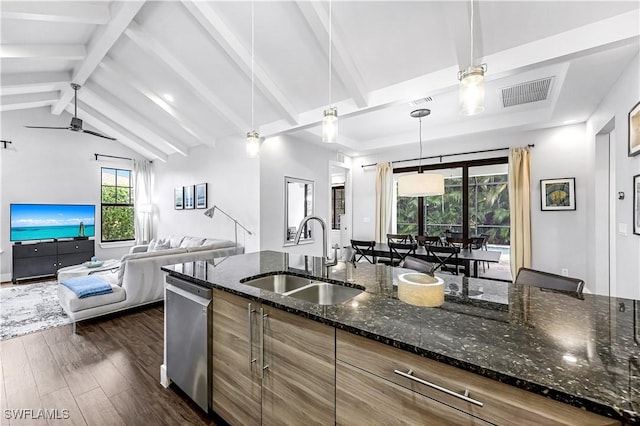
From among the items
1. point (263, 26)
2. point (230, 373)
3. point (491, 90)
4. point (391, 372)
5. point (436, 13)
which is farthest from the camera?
point (491, 90)

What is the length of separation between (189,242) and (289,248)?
6.54 feet

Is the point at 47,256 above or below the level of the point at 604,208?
below

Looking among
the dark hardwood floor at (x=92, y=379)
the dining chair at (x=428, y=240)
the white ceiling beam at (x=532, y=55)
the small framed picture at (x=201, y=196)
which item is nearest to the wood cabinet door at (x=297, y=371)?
the dark hardwood floor at (x=92, y=379)

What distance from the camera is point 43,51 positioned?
368 cm

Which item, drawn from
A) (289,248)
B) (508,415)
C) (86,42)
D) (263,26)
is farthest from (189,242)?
(508,415)

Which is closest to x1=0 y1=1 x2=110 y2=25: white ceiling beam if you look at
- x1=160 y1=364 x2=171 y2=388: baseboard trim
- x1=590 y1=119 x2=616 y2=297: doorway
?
x1=160 y1=364 x2=171 y2=388: baseboard trim

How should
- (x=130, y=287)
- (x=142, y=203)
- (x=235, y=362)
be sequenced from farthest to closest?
1. (x=142, y=203)
2. (x=130, y=287)
3. (x=235, y=362)

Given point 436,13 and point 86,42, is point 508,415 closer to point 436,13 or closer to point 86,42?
point 436,13

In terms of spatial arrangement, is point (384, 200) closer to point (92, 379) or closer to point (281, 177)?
point (281, 177)

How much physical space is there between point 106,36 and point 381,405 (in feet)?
15.5

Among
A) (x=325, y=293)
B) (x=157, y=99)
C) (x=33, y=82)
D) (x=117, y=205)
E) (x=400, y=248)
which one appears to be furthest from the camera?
(x=117, y=205)

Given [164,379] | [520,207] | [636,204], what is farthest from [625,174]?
[164,379]

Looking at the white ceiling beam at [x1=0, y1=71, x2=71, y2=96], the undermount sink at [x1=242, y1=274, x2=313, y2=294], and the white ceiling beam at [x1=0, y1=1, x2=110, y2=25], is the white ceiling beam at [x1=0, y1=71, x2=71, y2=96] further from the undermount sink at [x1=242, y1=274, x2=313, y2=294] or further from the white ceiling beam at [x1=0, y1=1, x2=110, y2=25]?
the undermount sink at [x1=242, y1=274, x2=313, y2=294]

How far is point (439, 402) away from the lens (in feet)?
2.81
